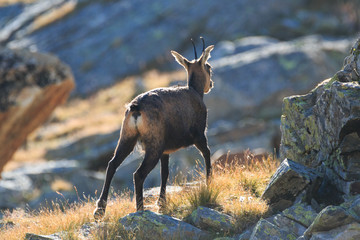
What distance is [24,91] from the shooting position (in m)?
16.2

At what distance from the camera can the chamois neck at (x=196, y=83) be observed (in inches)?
502

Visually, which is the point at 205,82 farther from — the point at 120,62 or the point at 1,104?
the point at 120,62

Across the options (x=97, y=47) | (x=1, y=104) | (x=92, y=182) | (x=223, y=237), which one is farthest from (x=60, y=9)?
(x=223, y=237)

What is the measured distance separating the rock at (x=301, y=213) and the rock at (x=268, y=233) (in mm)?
327

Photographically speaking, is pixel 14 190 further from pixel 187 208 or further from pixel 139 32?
pixel 139 32

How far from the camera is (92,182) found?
22.1m

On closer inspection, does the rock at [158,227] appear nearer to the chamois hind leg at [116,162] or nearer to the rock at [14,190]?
the chamois hind leg at [116,162]

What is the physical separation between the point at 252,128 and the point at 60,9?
3744 cm

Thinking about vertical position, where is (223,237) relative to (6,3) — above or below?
below

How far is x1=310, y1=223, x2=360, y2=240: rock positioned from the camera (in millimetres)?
7145

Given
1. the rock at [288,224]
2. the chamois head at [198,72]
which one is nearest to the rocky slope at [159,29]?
the chamois head at [198,72]

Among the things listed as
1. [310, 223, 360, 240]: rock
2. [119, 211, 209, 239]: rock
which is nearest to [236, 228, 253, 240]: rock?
[119, 211, 209, 239]: rock

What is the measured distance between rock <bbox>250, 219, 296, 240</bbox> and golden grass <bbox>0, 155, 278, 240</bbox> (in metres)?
0.92

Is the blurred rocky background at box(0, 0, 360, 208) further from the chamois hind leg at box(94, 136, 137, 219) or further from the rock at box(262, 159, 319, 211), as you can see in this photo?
the rock at box(262, 159, 319, 211)
